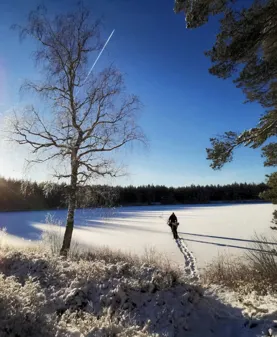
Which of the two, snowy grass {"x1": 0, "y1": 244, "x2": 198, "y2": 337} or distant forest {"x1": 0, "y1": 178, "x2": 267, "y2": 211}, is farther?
distant forest {"x1": 0, "y1": 178, "x2": 267, "y2": 211}

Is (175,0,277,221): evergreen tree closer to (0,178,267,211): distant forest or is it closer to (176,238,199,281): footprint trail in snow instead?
(176,238,199,281): footprint trail in snow

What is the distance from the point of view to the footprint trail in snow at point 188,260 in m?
9.31

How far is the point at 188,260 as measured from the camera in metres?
11.7

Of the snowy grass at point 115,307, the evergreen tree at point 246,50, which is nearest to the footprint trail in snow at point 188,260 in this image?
the snowy grass at point 115,307

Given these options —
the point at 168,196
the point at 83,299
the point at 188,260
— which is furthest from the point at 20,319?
the point at 168,196

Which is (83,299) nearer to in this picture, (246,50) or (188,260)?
(246,50)

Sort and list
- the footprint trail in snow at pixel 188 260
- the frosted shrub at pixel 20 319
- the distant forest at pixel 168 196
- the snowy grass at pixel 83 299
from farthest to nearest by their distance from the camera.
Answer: the distant forest at pixel 168 196
the footprint trail in snow at pixel 188 260
the snowy grass at pixel 83 299
the frosted shrub at pixel 20 319

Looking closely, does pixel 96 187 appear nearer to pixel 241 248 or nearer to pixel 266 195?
pixel 266 195

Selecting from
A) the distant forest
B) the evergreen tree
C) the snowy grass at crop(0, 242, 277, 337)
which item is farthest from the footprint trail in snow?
the distant forest

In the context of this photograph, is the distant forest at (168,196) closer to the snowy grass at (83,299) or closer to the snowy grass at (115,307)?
the snowy grass at (83,299)

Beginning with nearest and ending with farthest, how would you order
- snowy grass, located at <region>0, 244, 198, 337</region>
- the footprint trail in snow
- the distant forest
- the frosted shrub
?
the frosted shrub, snowy grass, located at <region>0, 244, 198, 337</region>, the footprint trail in snow, the distant forest

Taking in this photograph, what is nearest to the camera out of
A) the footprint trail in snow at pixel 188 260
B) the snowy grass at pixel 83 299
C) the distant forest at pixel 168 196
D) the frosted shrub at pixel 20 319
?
the frosted shrub at pixel 20 319

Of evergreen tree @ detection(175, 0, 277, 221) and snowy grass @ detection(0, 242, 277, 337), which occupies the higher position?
evergreen tree @ detection(175, 0, 277, 221)

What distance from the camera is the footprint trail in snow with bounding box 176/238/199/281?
30.6ft
